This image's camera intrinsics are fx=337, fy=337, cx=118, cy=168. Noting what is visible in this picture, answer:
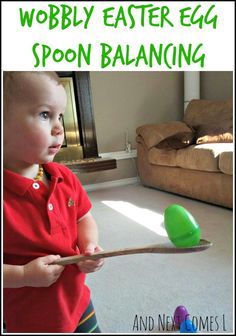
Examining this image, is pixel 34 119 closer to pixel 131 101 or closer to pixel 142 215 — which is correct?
pixel 142 215

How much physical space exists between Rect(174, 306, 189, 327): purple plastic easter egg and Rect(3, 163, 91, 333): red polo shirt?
55cm

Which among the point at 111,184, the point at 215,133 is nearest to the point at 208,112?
the point at 215,133

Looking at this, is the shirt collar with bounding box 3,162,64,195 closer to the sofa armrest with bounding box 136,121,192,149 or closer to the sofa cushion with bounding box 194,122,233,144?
the sofa cushion with bounding box 194,122,233,144

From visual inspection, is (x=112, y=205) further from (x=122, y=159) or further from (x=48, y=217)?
(x=48, y=217)

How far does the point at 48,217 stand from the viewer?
1.90ft

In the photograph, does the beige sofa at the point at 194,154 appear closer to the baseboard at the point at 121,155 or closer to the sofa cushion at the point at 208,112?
the sofa cushion at the point at 208,112

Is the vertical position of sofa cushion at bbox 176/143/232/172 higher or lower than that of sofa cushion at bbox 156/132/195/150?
lower

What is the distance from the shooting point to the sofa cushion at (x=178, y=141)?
2756 mm

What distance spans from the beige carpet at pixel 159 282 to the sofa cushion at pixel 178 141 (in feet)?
2.41

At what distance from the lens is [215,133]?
2.67 metres

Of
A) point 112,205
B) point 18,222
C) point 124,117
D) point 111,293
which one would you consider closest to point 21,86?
point 18,222

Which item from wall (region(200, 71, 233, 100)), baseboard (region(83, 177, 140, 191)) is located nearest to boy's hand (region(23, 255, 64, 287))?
baseboard (region(83, 177, 140, 191))

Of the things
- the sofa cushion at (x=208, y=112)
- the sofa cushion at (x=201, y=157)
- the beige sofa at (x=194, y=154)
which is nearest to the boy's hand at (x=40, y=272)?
the beige sofa at (x=194, y=154)

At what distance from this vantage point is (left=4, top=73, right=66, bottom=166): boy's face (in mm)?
510
